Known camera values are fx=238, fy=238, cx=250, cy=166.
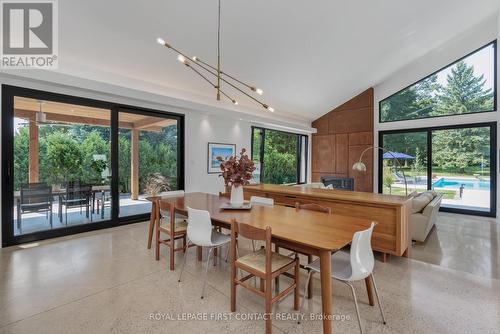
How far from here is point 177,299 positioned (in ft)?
7.36

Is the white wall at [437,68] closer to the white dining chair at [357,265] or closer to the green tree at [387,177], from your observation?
the green tree at [387,177]

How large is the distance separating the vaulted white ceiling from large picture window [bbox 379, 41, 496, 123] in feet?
2.72

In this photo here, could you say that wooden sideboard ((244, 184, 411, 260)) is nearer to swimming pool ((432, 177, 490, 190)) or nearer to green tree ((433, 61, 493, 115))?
swimming pool ((432, 177, 490, 190))

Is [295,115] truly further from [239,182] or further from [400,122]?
[239,182]

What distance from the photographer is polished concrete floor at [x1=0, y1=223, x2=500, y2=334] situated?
1.88 meters

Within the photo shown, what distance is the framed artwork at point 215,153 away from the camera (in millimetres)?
6027

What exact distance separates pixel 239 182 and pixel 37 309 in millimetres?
2127

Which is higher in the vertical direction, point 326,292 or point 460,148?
point 460,148

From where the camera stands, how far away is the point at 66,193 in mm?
4137

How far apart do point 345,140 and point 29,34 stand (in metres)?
7.86

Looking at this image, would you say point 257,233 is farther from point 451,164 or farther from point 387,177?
point 387,177

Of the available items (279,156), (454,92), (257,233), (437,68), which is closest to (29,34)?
(257,233)

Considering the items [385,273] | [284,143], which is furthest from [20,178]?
[284,143]

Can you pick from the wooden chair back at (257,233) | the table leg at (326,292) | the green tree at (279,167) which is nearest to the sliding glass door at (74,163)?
the green tree at (279,167)
